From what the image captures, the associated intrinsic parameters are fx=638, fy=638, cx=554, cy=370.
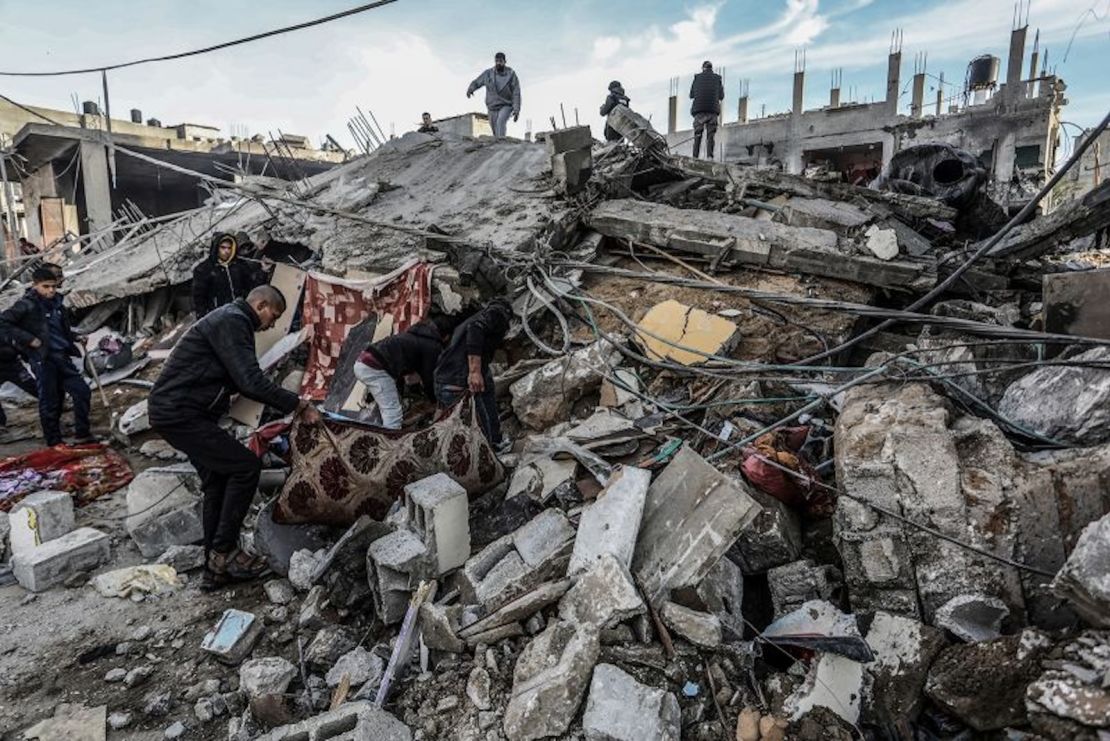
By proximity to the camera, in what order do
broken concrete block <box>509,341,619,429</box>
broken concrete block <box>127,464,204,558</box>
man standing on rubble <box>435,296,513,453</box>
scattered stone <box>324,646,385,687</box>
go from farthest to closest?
broken concrete block <box>509,341,619,429</box>, man standing on rubble <box>435,296,513,453</box>, broken concrete block <box>127,464,204,558</box>, scattered stone <box>324,646,385,687</box>

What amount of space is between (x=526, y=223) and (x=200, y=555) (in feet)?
15.0

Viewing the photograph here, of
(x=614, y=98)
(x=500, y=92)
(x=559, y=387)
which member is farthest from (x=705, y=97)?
(x=559, y=387)

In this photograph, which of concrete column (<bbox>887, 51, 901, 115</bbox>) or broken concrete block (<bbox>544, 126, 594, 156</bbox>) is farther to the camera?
concrete column (<bbox>887, 51, 901, 115</bbox>)

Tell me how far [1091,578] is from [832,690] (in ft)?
3.13

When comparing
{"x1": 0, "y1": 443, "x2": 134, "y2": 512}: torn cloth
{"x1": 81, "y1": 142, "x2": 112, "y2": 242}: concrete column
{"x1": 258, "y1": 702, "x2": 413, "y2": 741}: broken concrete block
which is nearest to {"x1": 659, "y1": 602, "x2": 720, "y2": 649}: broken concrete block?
{"x1": 258, "y1": 702, "x2": 413, "y2": 741}: broken concrete block

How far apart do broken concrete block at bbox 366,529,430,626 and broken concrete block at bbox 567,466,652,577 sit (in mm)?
842

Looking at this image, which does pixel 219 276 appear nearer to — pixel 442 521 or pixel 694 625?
pixel 442 521

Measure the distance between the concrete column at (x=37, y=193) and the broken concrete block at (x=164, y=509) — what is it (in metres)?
12.6

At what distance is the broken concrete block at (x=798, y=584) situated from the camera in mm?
2963

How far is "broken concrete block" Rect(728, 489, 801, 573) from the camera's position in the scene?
317cm

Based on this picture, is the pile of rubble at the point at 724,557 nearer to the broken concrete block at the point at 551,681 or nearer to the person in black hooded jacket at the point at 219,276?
the broken concrete block at the point at 551,681

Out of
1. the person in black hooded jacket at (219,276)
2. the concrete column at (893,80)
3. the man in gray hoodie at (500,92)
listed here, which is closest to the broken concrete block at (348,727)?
the person in black hooded jacket at (219,276)

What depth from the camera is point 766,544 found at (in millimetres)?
3170

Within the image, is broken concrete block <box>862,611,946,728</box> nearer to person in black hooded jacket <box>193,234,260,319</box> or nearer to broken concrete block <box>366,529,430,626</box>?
broken concrete block <box>366,529,430,626</box>
